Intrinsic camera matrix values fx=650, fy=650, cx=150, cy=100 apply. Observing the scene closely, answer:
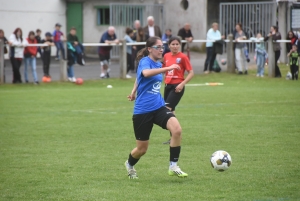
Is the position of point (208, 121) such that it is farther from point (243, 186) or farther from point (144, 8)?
point (144, 8)

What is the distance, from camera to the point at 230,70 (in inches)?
1101

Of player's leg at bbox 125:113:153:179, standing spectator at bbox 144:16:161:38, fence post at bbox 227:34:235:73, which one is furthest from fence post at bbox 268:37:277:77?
player's leg at bbox 125:113:153:179

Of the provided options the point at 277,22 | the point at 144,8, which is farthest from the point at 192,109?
the point at 144,8

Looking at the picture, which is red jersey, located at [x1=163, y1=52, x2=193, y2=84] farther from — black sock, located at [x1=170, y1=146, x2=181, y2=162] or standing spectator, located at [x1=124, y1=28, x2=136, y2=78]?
standing spectator, located at [x1=124, y1=28, x2=136, y2=78]

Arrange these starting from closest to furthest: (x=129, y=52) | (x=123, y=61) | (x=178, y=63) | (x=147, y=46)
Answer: (x=147, y=46)
(x=178, y=63)
(x=123, y=61)
(x=129, y=52)

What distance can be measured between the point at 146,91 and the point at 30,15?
99.2 feet

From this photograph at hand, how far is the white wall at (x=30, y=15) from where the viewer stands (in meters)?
36.7

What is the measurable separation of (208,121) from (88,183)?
6925 millimetres

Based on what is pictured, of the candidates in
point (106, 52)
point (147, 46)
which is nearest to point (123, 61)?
point (106, 52)

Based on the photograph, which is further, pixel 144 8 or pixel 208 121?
pixel 144 8

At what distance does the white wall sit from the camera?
36688mm

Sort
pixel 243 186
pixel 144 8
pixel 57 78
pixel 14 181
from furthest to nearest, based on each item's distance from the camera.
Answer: pixel 144 8 < pixel 57 78 < pixel 14 181 < pixel 243 186

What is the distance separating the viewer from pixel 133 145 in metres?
12.0

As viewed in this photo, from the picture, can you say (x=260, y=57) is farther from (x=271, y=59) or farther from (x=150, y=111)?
(x=150, y=111)
